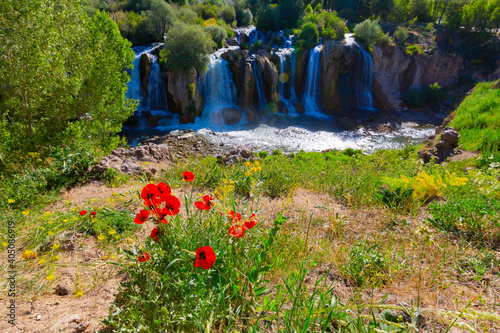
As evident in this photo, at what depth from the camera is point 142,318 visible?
4.22ft

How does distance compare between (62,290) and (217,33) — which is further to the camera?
(217,33)

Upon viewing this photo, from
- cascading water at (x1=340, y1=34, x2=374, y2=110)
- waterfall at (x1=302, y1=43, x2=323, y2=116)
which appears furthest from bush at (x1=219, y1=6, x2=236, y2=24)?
cascading water at (x1=340, y1=34, x2=374, y2=110)

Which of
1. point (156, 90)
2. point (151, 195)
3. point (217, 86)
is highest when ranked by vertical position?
point (217, 86)

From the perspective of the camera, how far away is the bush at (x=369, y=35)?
2119 cm

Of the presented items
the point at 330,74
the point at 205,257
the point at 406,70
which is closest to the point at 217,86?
the point at 330,74

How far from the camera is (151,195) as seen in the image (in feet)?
4.86

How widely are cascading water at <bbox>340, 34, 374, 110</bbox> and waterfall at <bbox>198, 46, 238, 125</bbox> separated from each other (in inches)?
392

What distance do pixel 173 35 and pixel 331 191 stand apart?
1615 centimetres

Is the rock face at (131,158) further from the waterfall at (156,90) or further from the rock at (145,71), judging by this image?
the rock at (145,71)

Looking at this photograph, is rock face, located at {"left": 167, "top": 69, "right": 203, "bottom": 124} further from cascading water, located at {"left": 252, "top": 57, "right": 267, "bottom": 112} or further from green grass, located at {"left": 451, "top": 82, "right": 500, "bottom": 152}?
green grass, located at {"left": 451, "top": 82, "right": 500, "bottom": 152}

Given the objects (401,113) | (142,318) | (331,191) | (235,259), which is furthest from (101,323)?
(401,113)

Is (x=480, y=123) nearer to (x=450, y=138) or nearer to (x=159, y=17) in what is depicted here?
(x=450, y=138)

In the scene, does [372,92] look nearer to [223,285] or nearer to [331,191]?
[331,191]

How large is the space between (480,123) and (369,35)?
720 inches
